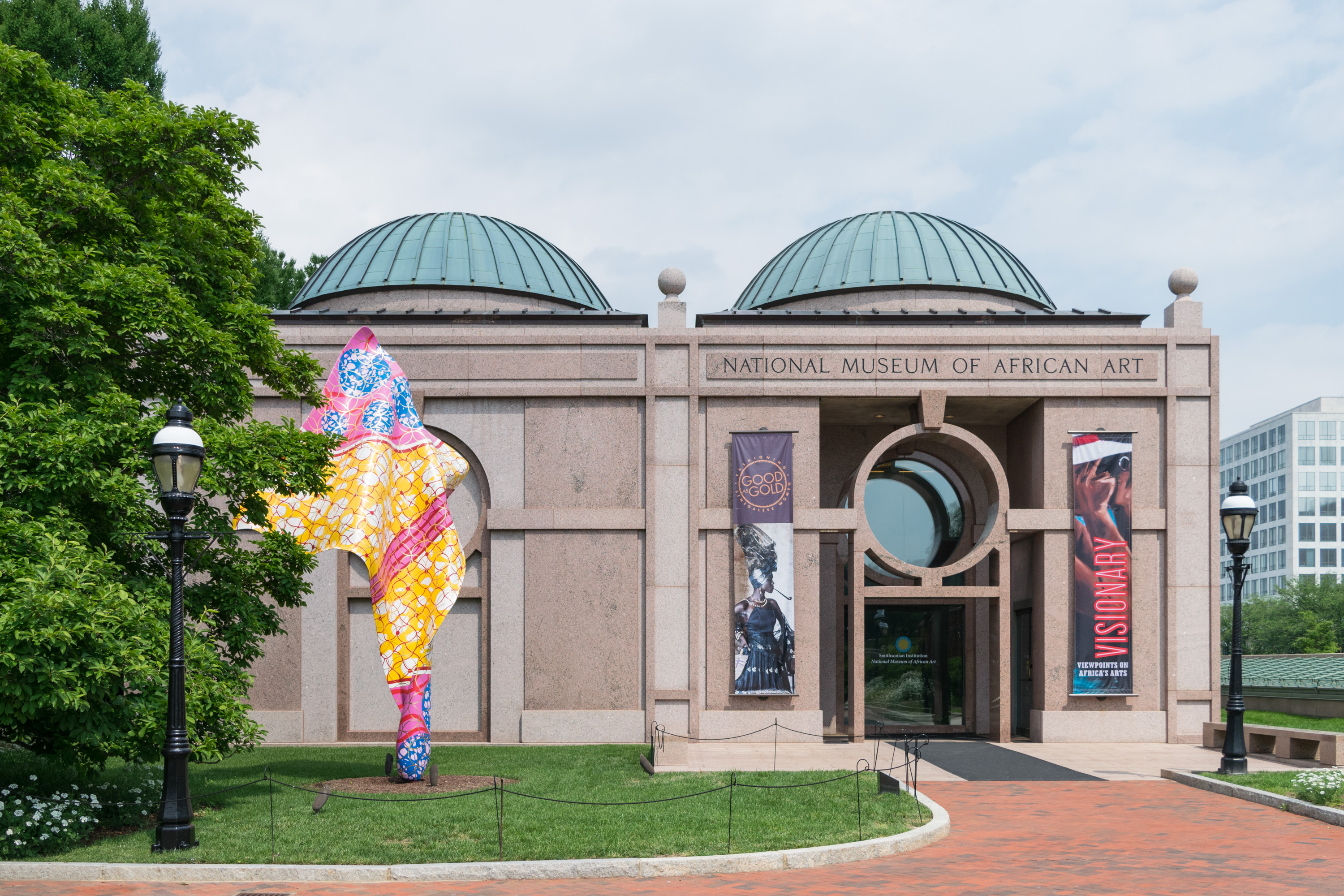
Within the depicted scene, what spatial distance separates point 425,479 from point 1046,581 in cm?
1505

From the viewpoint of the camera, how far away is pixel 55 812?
13.2m

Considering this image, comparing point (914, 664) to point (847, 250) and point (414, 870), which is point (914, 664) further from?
point (414, 870)

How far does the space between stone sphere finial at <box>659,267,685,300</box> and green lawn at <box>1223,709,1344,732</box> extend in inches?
674

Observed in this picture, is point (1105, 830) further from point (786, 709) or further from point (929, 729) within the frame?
point (929, 729)

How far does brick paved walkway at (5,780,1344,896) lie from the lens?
457 inches

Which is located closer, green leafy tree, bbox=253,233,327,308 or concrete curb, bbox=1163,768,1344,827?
concrete curb, bbox=1163,768,1344,827

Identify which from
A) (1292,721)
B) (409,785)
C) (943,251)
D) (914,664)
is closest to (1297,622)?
(1292,721)

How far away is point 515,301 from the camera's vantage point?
3259 cm

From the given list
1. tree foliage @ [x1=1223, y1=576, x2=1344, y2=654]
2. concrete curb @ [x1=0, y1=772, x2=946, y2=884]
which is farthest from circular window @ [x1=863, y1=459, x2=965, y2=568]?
tree foliage @ [x1=1223, y1=576, x2=1344, y2=654]

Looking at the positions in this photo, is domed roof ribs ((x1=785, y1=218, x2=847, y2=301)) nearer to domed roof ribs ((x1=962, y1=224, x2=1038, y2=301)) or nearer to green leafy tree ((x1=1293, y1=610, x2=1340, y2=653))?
domed roof ribs ((x1=962, y1=224, x2=1038, y2=301))

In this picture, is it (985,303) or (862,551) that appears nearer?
(862,551)

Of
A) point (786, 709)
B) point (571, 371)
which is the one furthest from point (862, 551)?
point (571, 371)

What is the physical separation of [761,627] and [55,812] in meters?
16.0

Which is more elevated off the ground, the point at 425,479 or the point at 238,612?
the point at 425,479
